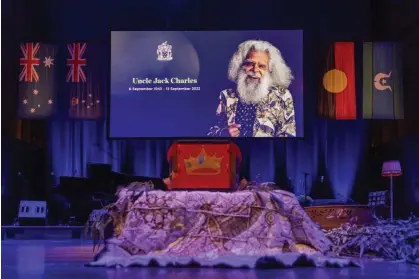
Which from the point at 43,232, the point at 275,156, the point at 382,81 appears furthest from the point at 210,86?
the point at 43,232

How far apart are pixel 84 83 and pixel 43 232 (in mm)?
1943

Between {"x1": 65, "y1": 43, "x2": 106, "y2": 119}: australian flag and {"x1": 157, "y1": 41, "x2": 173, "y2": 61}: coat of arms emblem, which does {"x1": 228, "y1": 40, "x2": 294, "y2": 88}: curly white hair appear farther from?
{"x1": 65, "y1": 43, "x2": 106, "y2": 119}: australian flag

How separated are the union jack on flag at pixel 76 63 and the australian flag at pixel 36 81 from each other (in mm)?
224

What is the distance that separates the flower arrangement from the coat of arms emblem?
12.2 feet

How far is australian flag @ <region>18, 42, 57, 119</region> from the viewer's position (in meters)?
6.77

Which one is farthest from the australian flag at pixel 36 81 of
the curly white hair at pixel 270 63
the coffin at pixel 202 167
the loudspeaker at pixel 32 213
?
the coffin at pixel 202 167

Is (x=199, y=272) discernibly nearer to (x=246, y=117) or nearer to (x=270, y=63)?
(x=246, y=117)

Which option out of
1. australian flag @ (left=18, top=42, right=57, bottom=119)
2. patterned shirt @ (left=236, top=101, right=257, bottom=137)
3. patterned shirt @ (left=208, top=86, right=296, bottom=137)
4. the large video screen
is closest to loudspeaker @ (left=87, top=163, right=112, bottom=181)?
the large video screen

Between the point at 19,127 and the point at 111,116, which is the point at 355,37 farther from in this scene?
the point at 19,127

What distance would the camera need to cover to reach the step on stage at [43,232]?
6324mm

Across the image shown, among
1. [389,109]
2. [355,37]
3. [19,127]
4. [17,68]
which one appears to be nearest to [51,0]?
[17,68]

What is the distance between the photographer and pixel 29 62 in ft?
22.4

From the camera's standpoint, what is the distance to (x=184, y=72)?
6.58 m

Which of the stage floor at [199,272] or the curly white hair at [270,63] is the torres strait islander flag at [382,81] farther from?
the stage floor at [199,272]
